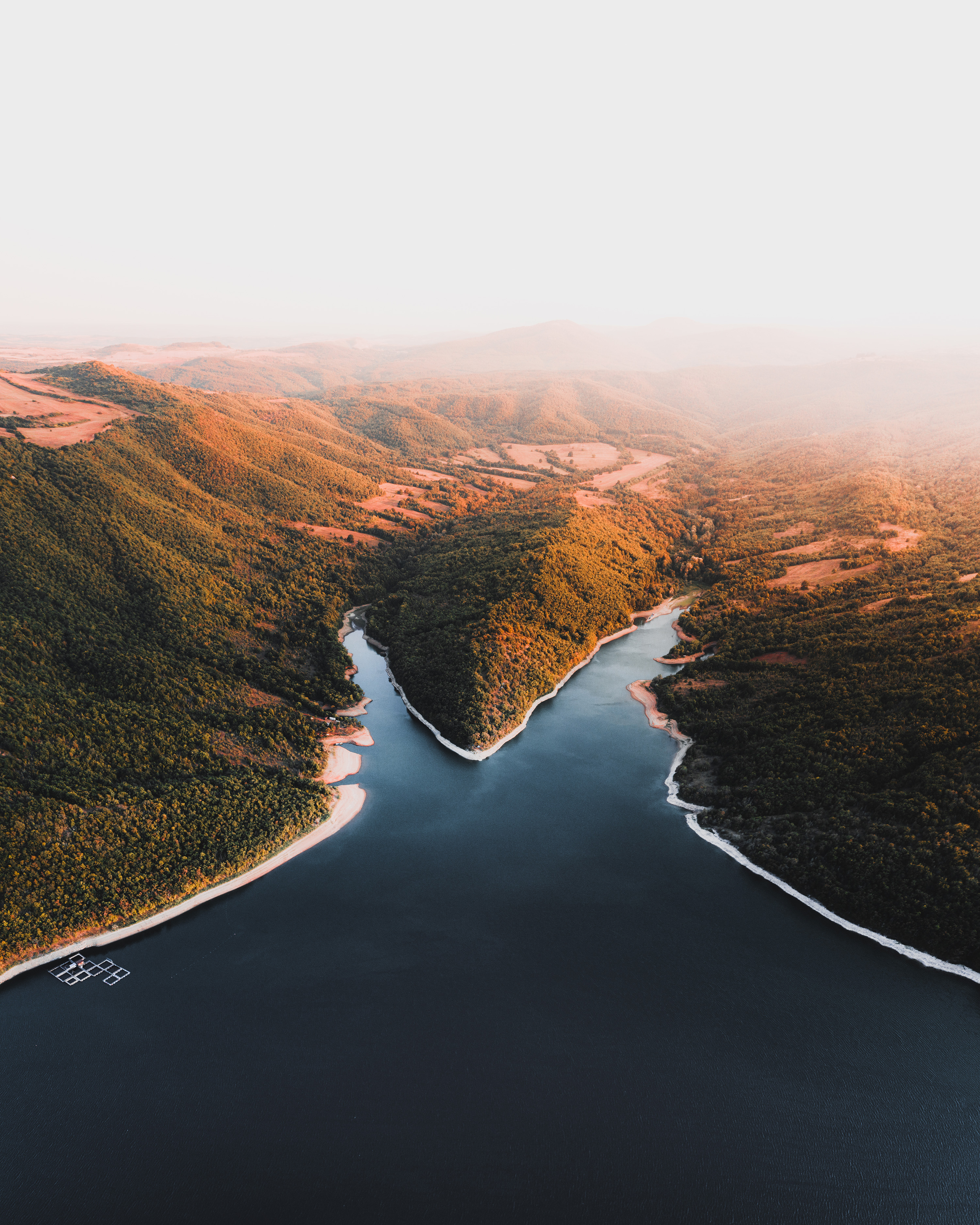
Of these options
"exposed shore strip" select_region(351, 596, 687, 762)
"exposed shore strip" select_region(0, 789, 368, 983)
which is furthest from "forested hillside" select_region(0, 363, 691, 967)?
"exposed shore strip" select_region(351, 596, 687, 762)

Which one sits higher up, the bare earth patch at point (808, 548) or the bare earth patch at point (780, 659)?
the bare earth patch at point (808, 548)

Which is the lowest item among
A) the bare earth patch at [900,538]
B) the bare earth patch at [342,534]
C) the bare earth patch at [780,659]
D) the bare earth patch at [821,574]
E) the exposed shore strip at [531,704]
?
the exposed shore strip at [531,704]

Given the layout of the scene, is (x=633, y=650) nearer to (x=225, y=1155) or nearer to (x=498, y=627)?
(x=498, y=627)

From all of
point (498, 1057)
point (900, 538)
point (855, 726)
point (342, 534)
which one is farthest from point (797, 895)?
point (342, 534)

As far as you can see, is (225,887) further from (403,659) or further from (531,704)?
(531,704)

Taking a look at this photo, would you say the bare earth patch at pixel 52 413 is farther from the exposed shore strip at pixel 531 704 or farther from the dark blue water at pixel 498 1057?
the dark blue water at pixel 498 1057

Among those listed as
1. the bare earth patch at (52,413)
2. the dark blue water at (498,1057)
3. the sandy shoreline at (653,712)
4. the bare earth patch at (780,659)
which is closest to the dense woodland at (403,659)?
the bare earth patch at (780,659)
